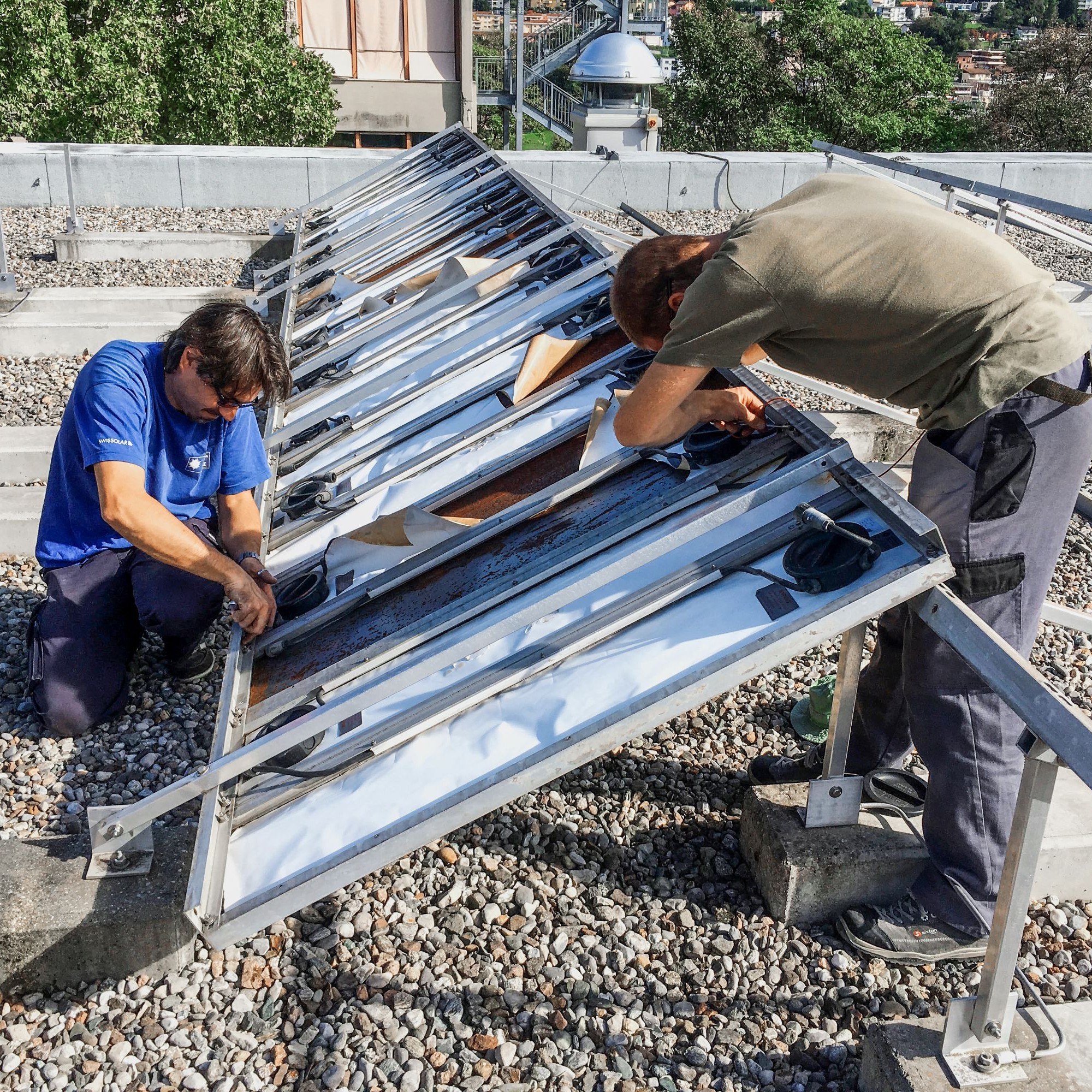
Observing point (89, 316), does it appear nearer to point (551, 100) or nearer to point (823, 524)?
point (823, 524)

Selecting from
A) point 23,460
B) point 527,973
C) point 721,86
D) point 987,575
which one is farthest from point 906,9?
point 527,973

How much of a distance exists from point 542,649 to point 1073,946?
5.86 ft

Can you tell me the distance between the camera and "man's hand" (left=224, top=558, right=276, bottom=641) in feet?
10.3

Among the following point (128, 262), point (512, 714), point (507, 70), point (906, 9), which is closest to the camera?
point (512, 714)

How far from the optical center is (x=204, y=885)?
2148 millimetres

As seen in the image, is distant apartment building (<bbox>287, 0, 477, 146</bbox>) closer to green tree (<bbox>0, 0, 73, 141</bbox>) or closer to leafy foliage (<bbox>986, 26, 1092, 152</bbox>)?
green tree (<bbox>0, 0, 73, 141</bbox>)

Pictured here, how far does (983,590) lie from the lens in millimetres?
2664

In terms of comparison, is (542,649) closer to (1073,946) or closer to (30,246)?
(1073,946)

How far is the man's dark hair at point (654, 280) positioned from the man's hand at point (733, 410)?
0.34m

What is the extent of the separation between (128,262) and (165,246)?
411 millimetres

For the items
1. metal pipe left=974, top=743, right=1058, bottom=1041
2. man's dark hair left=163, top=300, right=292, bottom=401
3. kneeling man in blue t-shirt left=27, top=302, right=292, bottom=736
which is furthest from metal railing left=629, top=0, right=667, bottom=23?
metal pipe left=974, top=743, right=1058, bottom=1041

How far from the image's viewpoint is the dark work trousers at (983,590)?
2584mm

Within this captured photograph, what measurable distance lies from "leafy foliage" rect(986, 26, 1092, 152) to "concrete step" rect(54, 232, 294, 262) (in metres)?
24.3

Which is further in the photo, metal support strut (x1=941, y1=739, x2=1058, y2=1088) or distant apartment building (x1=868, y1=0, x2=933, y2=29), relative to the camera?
distant apartment building (x1=868, y1=0, x2=933, y2=29)
